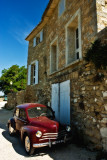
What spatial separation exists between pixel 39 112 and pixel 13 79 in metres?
30.2

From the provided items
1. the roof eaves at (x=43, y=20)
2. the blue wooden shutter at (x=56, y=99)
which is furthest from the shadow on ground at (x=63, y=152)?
the roof eaves at (x=43, y=20)

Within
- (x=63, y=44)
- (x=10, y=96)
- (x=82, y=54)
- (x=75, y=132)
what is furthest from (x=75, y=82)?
(x=10, y=96)

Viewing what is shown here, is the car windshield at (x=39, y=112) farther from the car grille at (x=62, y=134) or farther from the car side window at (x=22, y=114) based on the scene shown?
the car grille at (x=62, y=134)

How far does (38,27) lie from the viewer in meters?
10.4

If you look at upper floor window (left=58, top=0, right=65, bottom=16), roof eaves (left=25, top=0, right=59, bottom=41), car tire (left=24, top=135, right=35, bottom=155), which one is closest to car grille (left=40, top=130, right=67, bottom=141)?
car tire (left=24, top=135, right=35, bottom=155)

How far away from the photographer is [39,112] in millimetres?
4348

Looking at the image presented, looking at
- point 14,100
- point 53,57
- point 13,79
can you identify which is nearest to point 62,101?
point 53,57

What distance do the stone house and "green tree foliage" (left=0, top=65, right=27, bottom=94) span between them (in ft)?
80.6

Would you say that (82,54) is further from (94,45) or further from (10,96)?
(10,96)

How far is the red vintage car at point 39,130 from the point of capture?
3250mm

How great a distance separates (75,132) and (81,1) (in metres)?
5.53

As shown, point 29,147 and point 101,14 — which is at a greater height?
point 101,14

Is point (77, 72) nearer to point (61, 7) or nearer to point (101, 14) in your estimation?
point (101, 14)

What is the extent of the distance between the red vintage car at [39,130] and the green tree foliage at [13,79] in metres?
27.1
